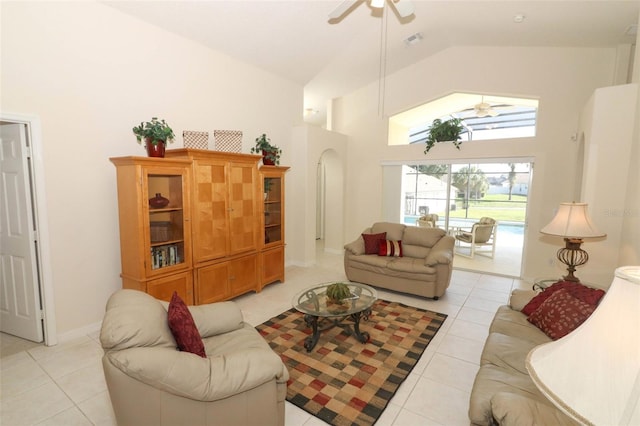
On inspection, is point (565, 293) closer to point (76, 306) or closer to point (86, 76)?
point (76, 306)

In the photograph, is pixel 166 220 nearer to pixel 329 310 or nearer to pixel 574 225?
pixel 329 310

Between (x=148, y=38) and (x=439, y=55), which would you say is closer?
(x=148, y=38)

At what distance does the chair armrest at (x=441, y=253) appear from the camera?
416 cm

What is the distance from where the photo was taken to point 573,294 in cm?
251

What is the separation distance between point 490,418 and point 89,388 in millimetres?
2850

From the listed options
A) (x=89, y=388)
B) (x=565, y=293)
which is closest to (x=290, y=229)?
(x=89, y=388)

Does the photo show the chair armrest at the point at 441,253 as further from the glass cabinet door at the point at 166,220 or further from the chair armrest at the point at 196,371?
the glass cabinet door at the point at 166,220

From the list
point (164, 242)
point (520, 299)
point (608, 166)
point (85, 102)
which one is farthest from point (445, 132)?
point (85, 102)

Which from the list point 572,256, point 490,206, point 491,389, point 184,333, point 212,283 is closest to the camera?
point 491,389

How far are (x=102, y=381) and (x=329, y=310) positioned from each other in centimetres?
196

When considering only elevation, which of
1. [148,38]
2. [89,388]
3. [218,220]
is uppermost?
[148,38]

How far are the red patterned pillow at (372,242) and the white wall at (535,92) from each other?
6.71 ft

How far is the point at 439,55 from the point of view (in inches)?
223

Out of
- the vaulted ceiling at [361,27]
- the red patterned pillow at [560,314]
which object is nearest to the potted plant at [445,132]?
the vaulted ceiling at [361,27]
